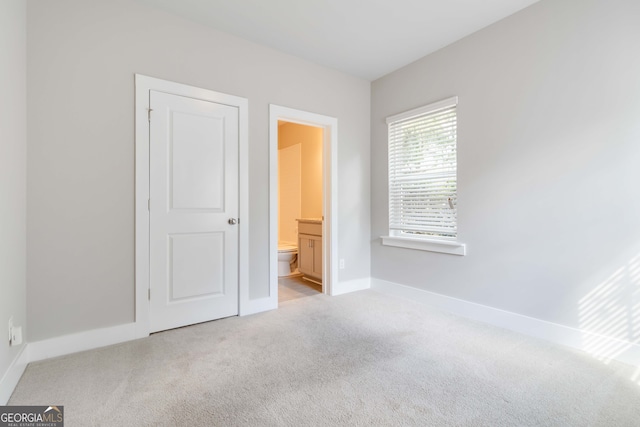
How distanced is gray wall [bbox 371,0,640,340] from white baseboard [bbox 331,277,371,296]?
967 millimetres

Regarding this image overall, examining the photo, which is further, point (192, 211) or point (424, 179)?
point (424, 179)

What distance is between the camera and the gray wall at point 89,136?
2068 millimetres

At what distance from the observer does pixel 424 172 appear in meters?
3.29

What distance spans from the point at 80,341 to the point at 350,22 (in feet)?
10.9

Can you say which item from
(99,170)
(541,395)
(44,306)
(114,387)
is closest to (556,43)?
(541,395)

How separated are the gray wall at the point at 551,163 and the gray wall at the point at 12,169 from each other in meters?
3.30

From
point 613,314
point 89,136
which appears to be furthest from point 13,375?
point 613,314

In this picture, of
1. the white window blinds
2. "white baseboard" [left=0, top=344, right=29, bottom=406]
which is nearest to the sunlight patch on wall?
the white window blinds

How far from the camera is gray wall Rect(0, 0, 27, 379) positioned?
1596mm

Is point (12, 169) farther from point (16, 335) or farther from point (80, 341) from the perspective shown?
point (80, 341)

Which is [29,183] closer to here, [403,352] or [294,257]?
[403,352]

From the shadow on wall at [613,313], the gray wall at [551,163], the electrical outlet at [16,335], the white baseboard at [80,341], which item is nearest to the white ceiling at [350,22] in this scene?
the gray wall at [551,163]

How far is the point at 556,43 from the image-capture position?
2.30 m

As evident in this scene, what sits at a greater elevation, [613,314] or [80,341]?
[613,314]
